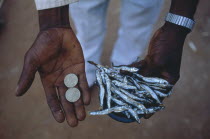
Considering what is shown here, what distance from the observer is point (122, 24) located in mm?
2652

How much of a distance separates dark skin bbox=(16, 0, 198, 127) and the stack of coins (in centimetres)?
4

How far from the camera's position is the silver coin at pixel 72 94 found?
5.92 feet

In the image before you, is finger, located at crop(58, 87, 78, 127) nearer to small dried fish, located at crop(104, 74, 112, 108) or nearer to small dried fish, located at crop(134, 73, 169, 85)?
small dried fish, located at crop(104, 74, 112, 108)

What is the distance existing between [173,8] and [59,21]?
3.64 feet

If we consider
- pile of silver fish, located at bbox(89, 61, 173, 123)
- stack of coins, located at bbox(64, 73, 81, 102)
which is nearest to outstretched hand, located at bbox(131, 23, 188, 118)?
pile of silver fish, located at bbox(89, 61, 173, 123)

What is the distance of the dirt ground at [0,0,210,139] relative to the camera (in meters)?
2.70

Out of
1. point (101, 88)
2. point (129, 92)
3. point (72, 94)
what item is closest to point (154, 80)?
point (129, 92)

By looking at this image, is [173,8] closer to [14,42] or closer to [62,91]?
[62,91]

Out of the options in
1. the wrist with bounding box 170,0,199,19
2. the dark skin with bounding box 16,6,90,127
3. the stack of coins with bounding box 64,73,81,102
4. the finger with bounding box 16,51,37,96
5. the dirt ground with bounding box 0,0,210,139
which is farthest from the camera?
the dirt ground with bounding box 0,0,210,139

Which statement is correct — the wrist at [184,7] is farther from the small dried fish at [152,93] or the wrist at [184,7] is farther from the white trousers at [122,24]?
the small dried fish at [152,93]

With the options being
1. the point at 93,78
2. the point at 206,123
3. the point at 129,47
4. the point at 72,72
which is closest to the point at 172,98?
the point at 206,123

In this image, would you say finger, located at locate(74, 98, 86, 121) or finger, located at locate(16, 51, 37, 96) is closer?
finger, located at locate(16, 51, 37, 96)

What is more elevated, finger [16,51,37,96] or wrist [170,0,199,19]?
wrist [170,0,199,19]

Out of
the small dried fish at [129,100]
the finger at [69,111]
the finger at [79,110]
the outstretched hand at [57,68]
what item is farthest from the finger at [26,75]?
the small dried fish at [129,100]
